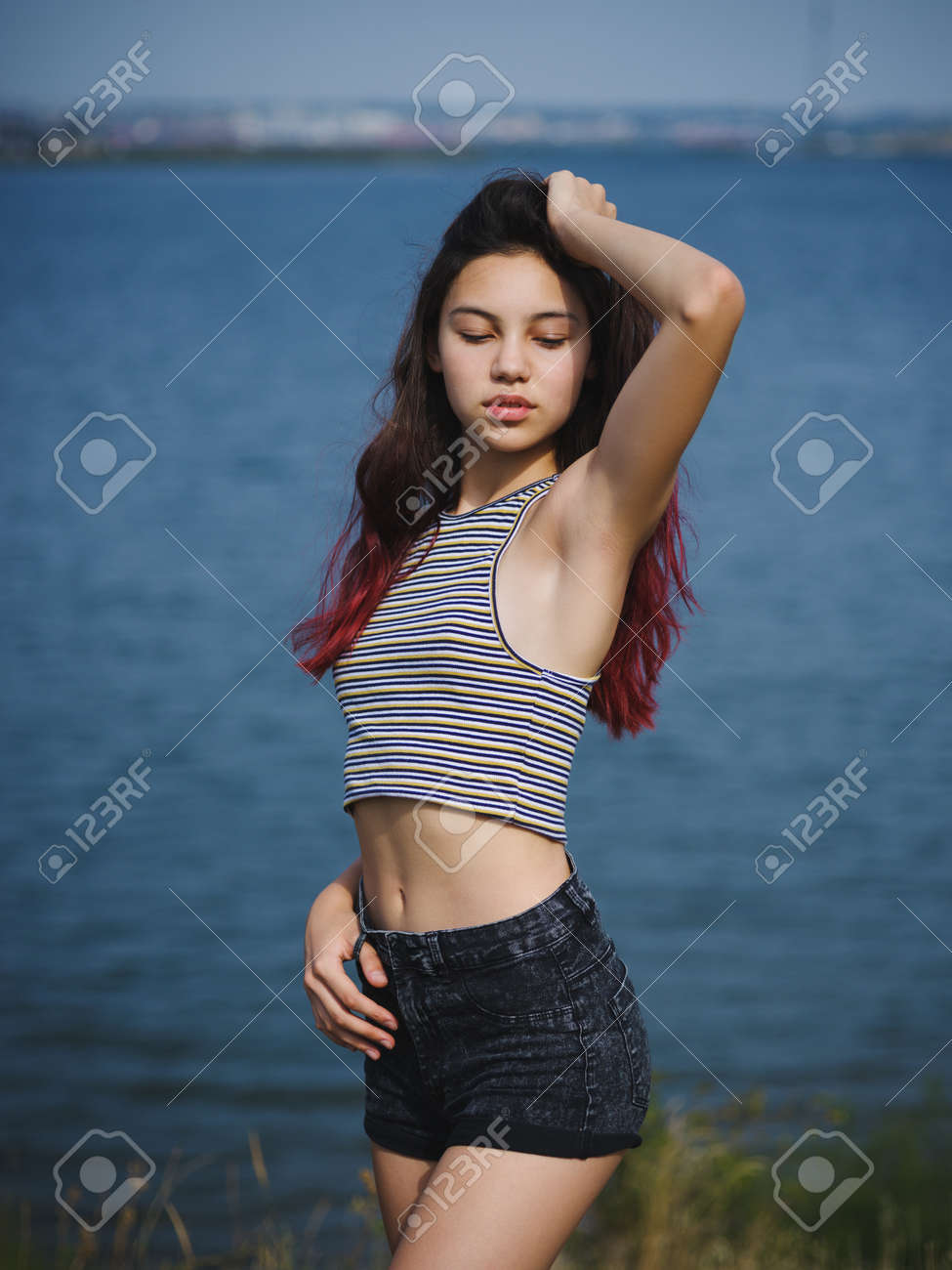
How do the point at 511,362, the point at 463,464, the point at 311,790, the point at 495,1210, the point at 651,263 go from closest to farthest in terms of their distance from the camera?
1. the point at 495,1210
2. the point at 651,263
3. the point at 511,362
4. the point at 463,464
5. the point at 311,790

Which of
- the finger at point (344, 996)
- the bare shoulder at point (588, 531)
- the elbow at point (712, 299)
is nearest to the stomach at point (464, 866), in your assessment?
the finger at point (344, 996)

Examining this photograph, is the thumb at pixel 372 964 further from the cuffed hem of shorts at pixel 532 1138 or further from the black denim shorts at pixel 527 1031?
the cuffed hem of shorts at pixel 532 1138

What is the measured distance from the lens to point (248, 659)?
1138 centimetres

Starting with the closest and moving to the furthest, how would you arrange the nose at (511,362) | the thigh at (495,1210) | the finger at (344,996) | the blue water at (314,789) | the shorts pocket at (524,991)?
1. the thigh at (495,1210)
2. the shorts pocket at (524,991)
3. the finger at (344,996)
4. the nose at (511,362)
5. the blue water at (314,789)

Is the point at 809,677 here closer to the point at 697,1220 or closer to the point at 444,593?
the point at 697,1220

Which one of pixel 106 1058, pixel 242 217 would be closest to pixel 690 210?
pixel 242 217

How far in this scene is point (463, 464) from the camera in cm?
236

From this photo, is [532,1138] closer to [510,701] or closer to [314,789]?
[510,701]

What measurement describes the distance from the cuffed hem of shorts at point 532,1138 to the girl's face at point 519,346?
98 centimetres

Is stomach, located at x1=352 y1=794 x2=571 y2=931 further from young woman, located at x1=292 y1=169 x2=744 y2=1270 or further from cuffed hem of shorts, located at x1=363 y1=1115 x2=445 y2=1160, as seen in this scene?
cuffed hem of shorts, located at x1=363 y1=1115 x2=445 y2=1160

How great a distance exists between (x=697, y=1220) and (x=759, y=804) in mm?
4832

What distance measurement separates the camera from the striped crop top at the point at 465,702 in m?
1.96

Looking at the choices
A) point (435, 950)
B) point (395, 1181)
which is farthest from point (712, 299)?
point (395, 1181)

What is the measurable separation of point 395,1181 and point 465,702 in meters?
0.70
